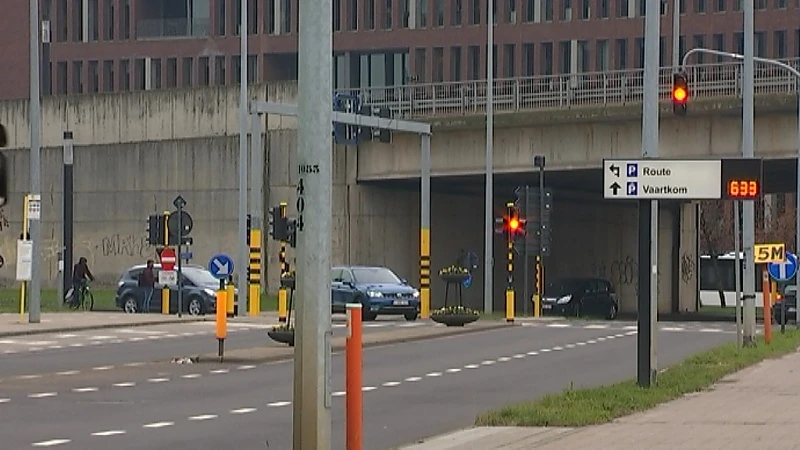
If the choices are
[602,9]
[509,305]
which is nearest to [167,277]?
[509,305]

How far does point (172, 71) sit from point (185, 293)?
131 ft

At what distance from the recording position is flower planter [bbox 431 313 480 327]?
46.3 m

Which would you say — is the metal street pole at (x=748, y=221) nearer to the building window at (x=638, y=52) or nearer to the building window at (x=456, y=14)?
the building window at (x=638, y=52)

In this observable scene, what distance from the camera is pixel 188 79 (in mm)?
93438

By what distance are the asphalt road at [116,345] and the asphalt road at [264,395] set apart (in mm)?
1821

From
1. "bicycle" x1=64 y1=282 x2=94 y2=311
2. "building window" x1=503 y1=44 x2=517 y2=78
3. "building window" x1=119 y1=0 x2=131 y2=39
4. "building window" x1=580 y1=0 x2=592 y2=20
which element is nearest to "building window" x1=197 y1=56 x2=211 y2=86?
"building window" x1=119 y1=0 x2=131 y2=39

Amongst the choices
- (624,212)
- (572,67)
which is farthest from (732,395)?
(572,67)

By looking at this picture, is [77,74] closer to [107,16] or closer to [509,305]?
[107,16]

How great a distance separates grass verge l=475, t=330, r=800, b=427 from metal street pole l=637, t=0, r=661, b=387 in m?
0.37

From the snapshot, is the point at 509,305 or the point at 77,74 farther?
the point at 77,74

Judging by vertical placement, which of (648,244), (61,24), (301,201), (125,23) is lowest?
(648,244)

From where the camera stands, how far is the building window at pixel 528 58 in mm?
87625

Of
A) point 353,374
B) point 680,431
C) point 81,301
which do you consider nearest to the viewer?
point 353,374

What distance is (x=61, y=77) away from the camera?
9562cm
